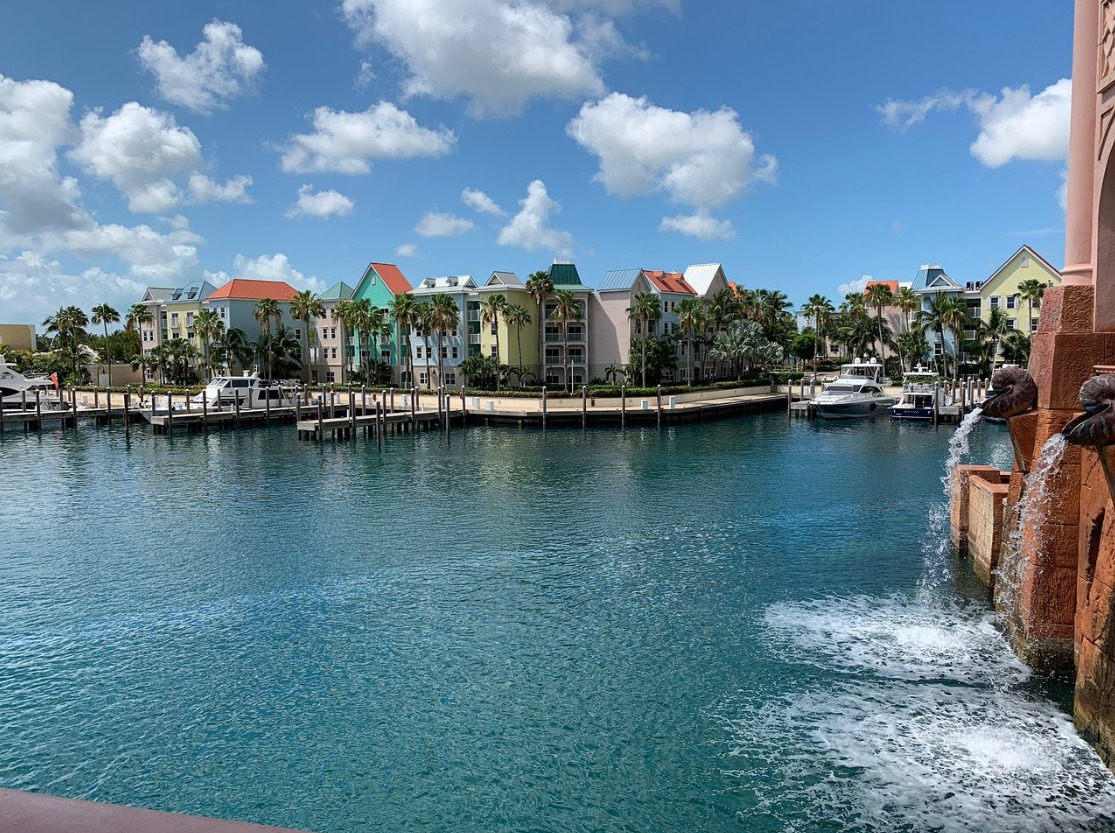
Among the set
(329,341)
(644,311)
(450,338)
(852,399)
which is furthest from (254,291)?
(852,399)

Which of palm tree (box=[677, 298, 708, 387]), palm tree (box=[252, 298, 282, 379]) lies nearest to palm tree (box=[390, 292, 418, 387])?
palm tree (box=[252, 298, 282, 379])

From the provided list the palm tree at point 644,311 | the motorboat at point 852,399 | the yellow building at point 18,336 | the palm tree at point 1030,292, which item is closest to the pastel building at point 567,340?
the palm tree at point 644,311

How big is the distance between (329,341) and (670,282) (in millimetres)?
38291

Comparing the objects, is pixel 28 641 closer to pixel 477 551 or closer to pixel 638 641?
pixel 477 551

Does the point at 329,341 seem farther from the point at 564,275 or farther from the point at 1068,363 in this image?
the point at 1068,363

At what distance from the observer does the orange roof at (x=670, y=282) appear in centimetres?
8125

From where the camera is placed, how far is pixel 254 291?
92.7m

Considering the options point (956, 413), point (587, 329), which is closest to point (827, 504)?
point (956, 413)

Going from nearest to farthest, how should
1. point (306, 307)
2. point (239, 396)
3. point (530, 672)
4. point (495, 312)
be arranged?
point (530, 672) < point (239, 396) < point (495, 312) < point (306, 307)

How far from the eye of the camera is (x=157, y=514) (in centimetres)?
2980

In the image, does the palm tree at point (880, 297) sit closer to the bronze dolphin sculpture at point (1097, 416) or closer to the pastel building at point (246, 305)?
the pastel building at point (246, 305)

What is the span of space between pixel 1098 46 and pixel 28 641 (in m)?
22.6

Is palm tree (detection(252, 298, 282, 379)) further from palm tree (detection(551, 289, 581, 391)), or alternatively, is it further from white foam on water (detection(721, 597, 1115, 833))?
white foam on water (detection(721, 597, 1115, 833))

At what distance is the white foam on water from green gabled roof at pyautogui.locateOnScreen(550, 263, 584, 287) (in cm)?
6611
